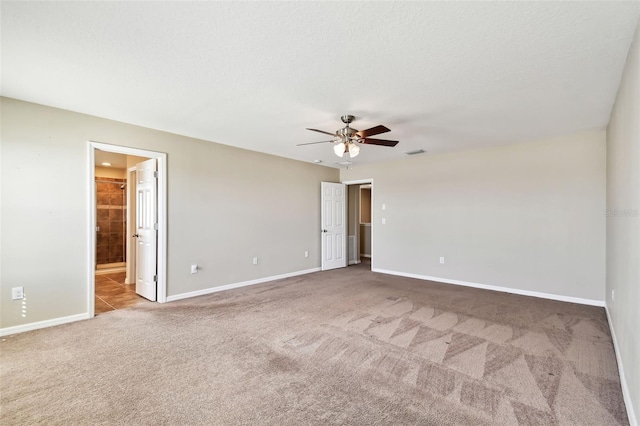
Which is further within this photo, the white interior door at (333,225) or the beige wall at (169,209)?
the white interior door at (333,225)

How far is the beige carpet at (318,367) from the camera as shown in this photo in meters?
1.90

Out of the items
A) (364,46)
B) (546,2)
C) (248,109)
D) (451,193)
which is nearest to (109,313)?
(248,109)

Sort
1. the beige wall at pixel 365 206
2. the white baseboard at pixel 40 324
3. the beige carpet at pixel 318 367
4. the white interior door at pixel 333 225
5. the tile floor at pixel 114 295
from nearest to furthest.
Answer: the beige carpet at pixel 318 367, the white baseboard at pixel 40 324, the tile floor at pixel 114 295, the white interior door at pixel 333 225, the beige wall at pixel 365 206

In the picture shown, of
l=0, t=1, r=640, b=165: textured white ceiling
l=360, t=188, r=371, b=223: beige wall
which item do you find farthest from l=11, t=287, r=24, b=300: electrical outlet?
l=360, t=188, r=371, b=223: beige wall

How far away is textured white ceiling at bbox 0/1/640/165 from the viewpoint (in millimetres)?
1763

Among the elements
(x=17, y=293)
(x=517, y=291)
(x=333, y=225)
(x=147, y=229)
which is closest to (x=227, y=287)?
(x=147, y=229)

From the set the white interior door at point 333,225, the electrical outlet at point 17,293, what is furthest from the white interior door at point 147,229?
the white interior door at point 333,225

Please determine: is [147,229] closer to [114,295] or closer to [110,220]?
[114,295]

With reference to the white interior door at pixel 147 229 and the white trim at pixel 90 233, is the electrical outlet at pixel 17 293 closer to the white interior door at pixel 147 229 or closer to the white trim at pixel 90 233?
the white trim at pixel 90 233

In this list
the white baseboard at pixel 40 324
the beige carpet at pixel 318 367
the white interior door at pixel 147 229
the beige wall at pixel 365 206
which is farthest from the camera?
the beige wall at pixel 365 206

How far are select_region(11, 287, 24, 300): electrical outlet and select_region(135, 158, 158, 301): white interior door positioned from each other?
139 cm

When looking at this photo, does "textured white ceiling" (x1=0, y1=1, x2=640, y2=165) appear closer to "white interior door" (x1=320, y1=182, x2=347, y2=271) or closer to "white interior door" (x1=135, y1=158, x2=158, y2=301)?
"white interior door" (x1=135, y1=158, x2=158, y2=301)

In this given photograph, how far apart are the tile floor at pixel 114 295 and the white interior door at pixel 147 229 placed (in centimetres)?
18

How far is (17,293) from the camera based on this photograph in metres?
3.13
